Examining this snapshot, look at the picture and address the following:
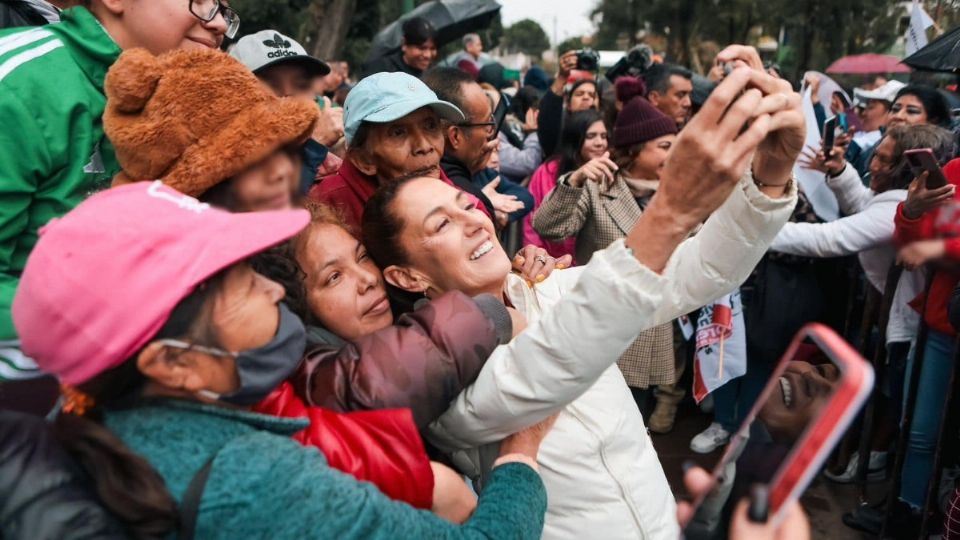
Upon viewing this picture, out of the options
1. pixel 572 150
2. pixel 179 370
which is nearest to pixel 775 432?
pixel 179 370

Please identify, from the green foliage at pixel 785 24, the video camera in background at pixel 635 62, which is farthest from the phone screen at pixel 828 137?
the green foliage at pixel 785 24

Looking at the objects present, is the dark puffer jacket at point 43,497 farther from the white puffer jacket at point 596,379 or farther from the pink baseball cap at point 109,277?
the white puffer jacket at point 596,379

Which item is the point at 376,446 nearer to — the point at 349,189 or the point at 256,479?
the point at 256,479

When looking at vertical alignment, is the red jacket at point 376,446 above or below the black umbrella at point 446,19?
above

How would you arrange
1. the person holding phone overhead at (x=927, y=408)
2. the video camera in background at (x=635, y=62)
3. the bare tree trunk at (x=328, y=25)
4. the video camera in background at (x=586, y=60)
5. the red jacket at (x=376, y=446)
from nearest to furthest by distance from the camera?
the red jacket at (x=376, y=446) < the person holding phone overhead at (x=927, y=408) < the video camera in background at (x=586, y=60) < the video camera in background at (x=635, y=62) < the bare tree trunk at (x=328, y=25)

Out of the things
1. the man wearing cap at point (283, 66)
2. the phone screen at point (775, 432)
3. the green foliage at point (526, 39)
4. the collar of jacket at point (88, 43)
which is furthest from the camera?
the green foliage at point (526, 39)

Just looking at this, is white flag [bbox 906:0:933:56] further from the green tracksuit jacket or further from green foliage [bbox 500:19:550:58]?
green foliage [bbox 500:19:550:58]

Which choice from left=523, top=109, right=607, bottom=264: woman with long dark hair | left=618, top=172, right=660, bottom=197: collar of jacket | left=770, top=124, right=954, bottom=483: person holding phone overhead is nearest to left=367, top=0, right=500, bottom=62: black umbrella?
left=523, top=109, right=607, bottom=264: woman with long dark hair

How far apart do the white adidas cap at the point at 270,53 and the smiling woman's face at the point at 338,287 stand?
134 cm

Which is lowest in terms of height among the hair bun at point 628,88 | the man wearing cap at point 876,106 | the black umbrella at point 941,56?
the man wearing cap at point 876,106

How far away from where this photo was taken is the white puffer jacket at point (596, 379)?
4.17 ft

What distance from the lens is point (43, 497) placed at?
3.37 ft

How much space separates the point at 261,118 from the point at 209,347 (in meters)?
0.47

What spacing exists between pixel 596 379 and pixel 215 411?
0.67m
